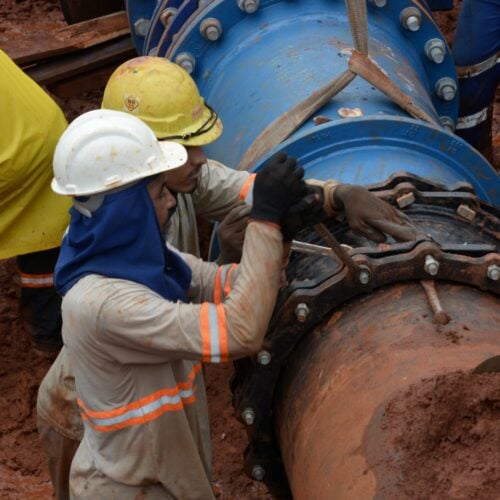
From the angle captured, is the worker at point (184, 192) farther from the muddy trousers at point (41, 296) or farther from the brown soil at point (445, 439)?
the muddy trousers at point (41, 296)

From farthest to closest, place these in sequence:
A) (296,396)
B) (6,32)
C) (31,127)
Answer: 1. (6,32)
2. (31,127)
3. (296,396)

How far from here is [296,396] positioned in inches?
108

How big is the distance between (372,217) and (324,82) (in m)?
0.99

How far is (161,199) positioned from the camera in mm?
2748

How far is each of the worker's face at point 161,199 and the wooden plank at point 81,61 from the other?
2948 millimetres

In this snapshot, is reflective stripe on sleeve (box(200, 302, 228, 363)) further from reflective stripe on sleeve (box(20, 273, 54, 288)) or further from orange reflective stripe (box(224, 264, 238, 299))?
reflective stripe on sleeve (box(20, 273, 54, 288))

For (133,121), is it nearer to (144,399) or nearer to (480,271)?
(144,399)

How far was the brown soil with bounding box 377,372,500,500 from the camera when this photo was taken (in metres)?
2.07

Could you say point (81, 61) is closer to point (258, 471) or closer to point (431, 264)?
point (258, 471)

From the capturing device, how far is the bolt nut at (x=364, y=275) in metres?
2.64

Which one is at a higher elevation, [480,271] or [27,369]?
[480,271]

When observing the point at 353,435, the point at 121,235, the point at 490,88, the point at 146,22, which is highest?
the point at 121,235

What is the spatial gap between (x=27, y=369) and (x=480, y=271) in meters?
2.81

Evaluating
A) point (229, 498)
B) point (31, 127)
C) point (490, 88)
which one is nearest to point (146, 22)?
point (31, 127)
